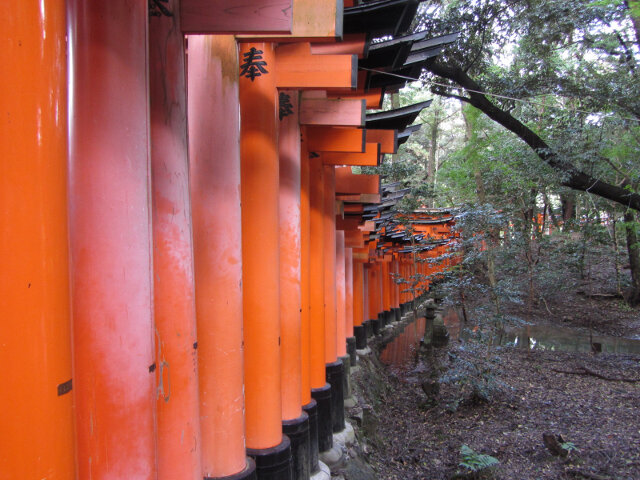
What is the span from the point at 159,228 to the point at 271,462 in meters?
2.20

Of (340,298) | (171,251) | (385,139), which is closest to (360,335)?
(340,298)

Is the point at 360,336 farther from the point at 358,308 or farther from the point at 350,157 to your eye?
the point at 350,157

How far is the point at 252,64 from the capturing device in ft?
13.2

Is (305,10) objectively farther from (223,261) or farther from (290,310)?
(290,310)

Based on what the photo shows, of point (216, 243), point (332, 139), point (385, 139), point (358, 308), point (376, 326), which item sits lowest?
point (376, 326)

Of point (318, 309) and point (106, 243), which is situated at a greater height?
point (106, 243)

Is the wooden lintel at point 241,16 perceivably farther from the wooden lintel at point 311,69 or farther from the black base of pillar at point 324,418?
the black base of pillar at point 324,418

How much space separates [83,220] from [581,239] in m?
22.1

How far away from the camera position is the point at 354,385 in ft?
33.4

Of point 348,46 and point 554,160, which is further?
point 554,160

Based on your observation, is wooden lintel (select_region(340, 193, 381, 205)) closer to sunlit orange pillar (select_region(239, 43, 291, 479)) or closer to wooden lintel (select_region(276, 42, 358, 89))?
wooden lintel (select_region(276, 42, 358, 89))

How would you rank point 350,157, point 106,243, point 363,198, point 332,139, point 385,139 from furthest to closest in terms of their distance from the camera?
point 363,198 → point 385,139 → point 350,157 → point 332,139 → point 106,243

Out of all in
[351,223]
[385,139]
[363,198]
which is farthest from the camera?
[351,223]

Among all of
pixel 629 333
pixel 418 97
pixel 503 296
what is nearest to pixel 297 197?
pixel 503 296
